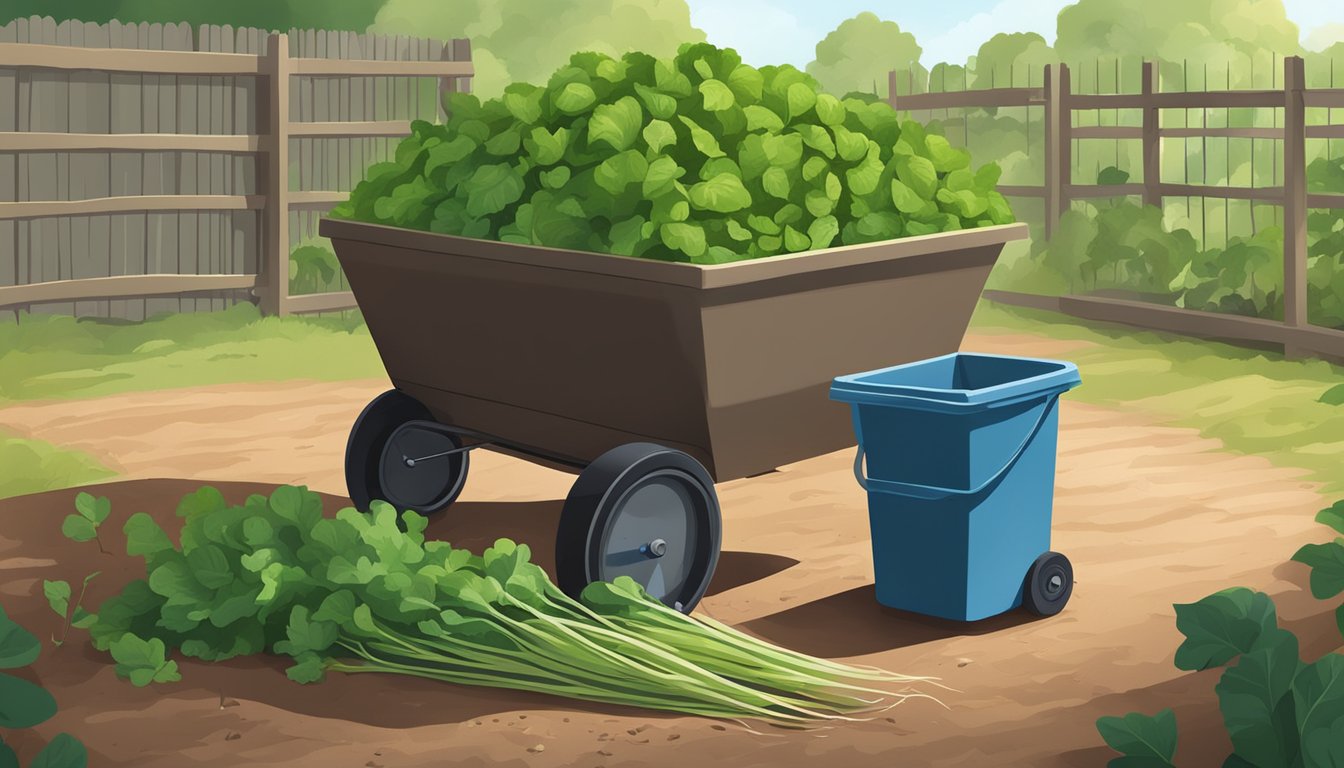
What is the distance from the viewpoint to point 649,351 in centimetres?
389

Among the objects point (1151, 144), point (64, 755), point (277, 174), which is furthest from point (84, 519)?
point (1151, 144)

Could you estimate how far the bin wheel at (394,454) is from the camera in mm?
4926

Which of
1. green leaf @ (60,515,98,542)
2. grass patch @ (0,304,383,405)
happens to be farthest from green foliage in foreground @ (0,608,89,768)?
grass patch @ (0,304,383,405)

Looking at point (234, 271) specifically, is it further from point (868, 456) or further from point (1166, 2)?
point (1166, 2)

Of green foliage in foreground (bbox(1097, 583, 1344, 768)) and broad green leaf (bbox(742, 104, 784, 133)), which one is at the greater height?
broad green leaf (bbox(742, 104, 784, 133))

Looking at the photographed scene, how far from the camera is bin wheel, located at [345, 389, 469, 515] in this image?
4.93 m

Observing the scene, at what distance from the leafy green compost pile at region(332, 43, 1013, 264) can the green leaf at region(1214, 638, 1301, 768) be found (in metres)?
1.63

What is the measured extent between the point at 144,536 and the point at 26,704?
3.69 ft

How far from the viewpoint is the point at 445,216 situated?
14.5 feet

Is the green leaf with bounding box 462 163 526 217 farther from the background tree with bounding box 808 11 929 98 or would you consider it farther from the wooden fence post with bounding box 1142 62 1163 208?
the background tree with bounding box 808 11 929 98

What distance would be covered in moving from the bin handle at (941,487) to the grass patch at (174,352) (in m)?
4.68

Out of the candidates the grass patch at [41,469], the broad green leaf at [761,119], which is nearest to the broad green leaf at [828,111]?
the broad green leaf at [761,119]

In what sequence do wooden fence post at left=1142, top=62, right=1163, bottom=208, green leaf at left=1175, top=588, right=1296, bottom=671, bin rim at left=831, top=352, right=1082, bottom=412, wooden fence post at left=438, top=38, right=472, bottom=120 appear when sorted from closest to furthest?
green leaf at left=1175, top=588, right=1296, bottom=671, bin rim at left=831, top=352, right=1082, bottom=412, wooden fence post at left=1142, top=62, right=1163, bottom=208, wooden fence post at left=438, top=38, right=472, bottom=120

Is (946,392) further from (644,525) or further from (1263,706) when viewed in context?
(1263,706)
